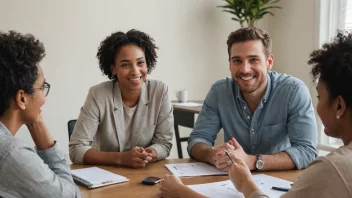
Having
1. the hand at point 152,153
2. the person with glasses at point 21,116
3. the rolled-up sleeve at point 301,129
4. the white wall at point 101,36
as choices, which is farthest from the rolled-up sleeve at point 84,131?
the white wall at point 101,36

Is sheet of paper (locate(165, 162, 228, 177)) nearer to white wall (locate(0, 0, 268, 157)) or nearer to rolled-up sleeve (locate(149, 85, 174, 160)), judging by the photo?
rolled-up sleeve (locate(149, 85, 174, 160))

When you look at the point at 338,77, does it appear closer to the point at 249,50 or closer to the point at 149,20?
the point at 249,50

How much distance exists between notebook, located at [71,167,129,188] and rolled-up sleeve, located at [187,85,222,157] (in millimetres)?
503

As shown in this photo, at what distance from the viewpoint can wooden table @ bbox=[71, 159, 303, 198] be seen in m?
1.37

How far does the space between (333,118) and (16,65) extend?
864 mm

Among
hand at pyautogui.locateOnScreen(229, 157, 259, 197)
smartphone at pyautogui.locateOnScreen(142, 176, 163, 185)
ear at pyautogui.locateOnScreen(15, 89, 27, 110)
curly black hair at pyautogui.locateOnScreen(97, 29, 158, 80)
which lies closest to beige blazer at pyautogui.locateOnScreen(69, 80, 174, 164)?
curly black hair at pyautogui.locateOnScreen(97, 29, 158, 80)

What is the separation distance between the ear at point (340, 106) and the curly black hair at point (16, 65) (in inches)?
32.8

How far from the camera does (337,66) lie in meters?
0.96

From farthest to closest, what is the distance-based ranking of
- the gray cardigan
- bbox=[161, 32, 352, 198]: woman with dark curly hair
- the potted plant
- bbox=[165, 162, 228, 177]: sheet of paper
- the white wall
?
the potted plant, the white wall, bbox=[165, 162, 228, 177]: sheet of paper, the gray cardigan, bbox=[161, 32, 352, 198]: woman with dark curly hair

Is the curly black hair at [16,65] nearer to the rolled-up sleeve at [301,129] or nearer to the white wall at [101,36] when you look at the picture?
the rolled-up sleeve at [301,129]

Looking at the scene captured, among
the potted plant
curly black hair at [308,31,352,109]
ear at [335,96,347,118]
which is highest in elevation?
the potted plant

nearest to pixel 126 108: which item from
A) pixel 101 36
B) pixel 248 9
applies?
pixel 101 36

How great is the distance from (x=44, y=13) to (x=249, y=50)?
2.17 meters

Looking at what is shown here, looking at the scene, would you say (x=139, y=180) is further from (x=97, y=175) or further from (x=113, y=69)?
(x=113, y=69)
